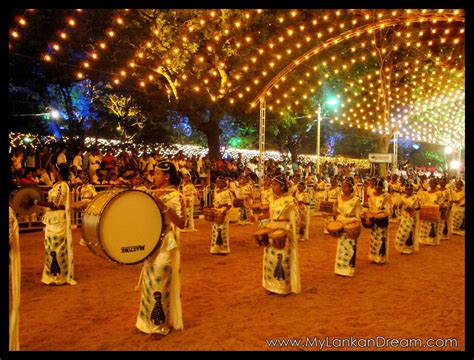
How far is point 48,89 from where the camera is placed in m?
22.2

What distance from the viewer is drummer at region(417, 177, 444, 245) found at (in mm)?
12334

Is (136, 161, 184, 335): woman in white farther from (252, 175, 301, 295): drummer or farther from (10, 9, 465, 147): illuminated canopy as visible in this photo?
(10, 9, 465, 147): illuminated canopy

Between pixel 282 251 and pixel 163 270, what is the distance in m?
2.40

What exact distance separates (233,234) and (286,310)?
7.41 meters

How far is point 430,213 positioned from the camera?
38.1ft

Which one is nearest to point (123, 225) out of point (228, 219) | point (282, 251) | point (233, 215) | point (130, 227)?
point (130, 227)

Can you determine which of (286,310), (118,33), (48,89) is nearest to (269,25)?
(118,33)

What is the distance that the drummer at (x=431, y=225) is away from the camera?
1233cm

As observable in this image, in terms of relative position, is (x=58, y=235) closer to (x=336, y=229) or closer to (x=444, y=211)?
(x=336, y=229)

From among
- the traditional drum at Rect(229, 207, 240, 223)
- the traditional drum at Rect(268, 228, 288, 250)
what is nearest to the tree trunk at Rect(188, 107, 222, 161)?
the traditional drum at Rect(229, 207, 240, 223)

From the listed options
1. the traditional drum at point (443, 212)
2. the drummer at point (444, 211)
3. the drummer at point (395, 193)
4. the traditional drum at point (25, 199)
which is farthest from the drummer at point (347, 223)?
the drummer at point (395, 193)

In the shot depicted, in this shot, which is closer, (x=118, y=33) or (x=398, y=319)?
(x=398, y=319)
